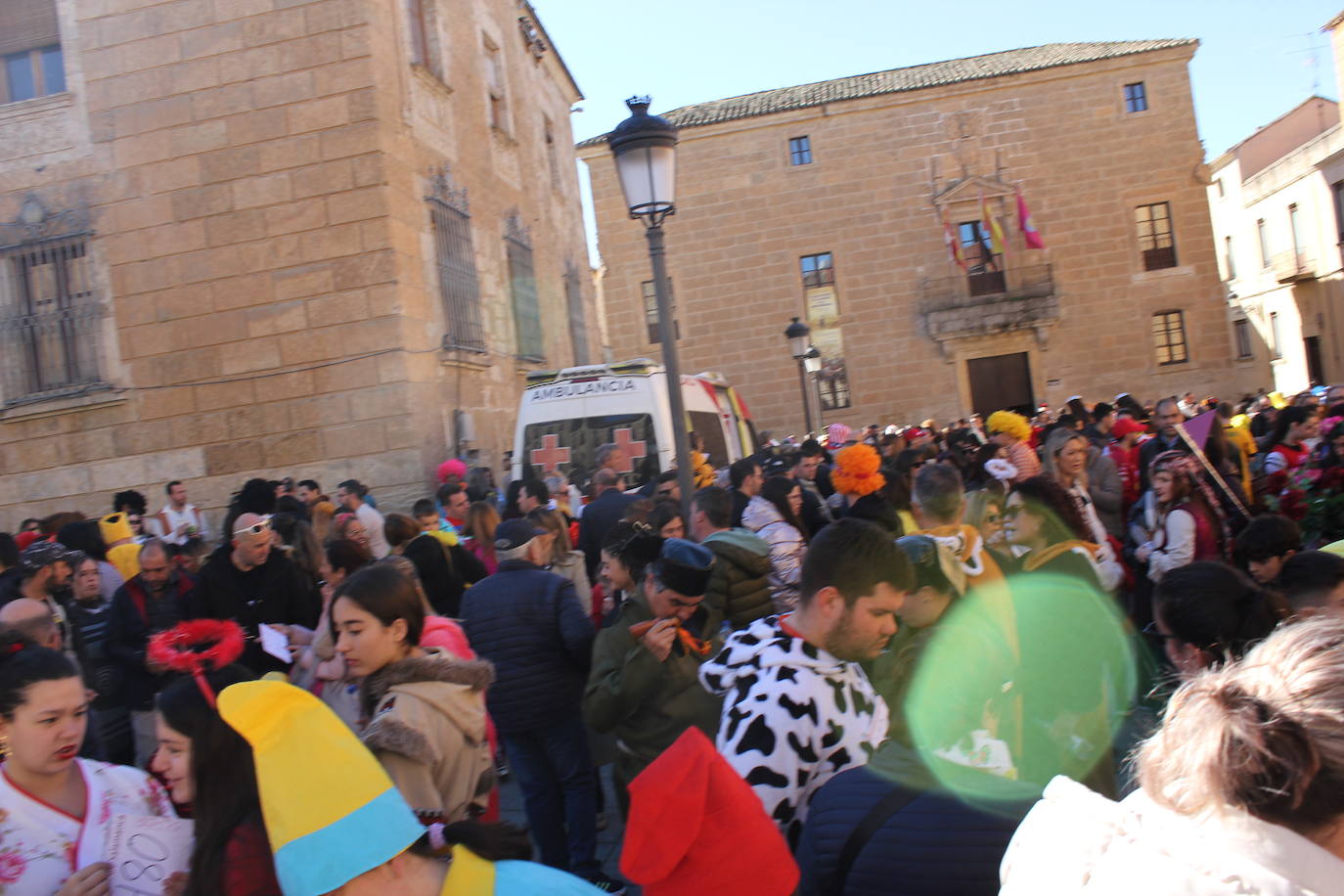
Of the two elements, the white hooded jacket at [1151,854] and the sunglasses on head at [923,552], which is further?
the sunglasses on head at [923,552]

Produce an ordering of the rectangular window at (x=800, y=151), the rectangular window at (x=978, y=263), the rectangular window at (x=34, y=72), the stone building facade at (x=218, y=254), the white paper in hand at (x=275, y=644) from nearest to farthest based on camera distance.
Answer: the white paper in hand at (x=275, y=644), the stone building facade at (x=218, y=254), the rectangular window at (x=34, y=72), the rectangular window at (x=978, y=263), the rectangular window at (x=800, y=151)

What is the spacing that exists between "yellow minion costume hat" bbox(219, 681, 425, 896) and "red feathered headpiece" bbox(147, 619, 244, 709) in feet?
3.72

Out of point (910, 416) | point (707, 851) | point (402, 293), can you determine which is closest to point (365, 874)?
point (707, 851)

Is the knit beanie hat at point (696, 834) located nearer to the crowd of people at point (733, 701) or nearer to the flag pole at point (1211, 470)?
the crowd of people at point (733, 701)

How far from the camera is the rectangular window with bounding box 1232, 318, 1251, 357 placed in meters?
39.5

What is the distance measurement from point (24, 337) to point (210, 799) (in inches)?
521

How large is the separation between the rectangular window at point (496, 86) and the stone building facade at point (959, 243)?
508 inches

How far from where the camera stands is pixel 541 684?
448cm

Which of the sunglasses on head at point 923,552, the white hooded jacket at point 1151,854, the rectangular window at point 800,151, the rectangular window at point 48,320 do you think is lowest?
the white hooded jacket at point 1151,854

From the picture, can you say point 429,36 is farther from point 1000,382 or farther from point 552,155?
point 1000,382

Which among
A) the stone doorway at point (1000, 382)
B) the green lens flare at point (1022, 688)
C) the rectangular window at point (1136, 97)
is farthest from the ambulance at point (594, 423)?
the rectangular window at point (1136, 97)

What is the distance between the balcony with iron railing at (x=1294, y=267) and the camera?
106ft

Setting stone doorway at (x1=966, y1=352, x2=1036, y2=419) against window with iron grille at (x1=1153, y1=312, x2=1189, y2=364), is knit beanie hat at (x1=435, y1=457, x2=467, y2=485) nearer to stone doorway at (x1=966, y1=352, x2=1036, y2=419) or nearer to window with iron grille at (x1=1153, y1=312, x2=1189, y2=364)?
stone doorway at (x1=966, y1=352, x2=1036, y2=419)

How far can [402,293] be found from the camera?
12359 mm
